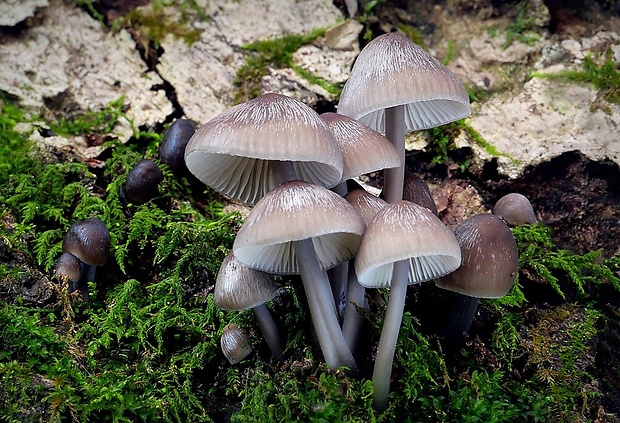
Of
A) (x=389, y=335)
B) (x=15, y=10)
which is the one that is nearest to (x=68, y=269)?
(x=389, y=335)

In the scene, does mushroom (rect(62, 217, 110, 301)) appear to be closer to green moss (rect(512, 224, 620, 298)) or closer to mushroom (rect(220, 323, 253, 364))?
mushroom (rect(220, 323, 253, 364))

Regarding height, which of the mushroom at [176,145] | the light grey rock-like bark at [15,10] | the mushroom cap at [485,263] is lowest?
the mushroom cap at [485,263]

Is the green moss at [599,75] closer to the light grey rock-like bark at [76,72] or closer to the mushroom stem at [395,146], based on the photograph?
the mushroom stem at [395,146]

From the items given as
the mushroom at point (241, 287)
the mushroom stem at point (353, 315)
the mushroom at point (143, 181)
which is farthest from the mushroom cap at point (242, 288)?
the mushroom at point (143, 181)

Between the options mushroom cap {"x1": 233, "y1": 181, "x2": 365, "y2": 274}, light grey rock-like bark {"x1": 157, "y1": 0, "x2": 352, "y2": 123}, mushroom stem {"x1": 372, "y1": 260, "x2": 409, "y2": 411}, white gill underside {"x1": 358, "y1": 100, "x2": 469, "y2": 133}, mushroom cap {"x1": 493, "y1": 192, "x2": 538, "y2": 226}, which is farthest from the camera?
light grey rock-like bark {"x1": 157, "y1": 0, "x2": 352, "y2": 123}

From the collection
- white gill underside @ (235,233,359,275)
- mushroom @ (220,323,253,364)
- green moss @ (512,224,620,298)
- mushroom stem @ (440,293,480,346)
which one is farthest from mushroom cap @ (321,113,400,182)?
green moss @ (512,224,620,298)

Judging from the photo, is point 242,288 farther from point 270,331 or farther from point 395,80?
point 395,80

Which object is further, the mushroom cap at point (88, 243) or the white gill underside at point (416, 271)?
the mushroom cap at point (88, 243)
